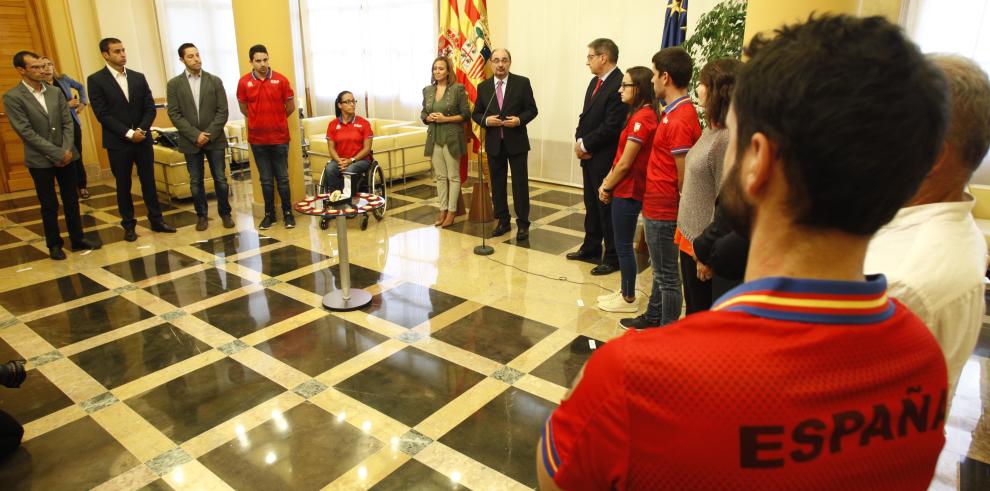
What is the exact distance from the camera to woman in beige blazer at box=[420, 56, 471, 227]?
566cm

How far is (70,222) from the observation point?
5.09 m

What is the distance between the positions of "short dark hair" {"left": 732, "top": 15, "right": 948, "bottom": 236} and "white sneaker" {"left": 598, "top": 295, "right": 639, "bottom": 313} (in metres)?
3.34

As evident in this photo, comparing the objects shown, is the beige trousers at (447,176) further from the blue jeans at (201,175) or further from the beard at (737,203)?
the beard at (737,203)

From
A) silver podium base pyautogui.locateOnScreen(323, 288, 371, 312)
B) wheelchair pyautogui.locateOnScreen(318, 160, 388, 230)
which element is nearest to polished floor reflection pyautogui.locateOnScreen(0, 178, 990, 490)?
silver podium base pyautogui.locateOnScreen(323, 288, 371, 312)

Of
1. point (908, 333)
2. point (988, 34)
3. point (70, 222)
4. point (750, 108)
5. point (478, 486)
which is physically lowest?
point (478, 486)

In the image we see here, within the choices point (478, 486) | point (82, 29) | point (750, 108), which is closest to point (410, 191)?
point (82, 29)

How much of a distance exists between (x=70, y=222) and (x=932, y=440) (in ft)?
19.9

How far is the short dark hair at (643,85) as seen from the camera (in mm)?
3443

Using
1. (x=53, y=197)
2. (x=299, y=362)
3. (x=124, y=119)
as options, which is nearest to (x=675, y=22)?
(x=299, y=362)

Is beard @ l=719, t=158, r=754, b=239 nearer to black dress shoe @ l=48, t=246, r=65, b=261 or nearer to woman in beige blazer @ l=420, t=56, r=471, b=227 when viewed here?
woman in beige blazer @ l=420, t=56, r=471, b=227

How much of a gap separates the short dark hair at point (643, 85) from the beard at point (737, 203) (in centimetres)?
291

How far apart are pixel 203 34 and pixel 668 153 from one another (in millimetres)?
9437

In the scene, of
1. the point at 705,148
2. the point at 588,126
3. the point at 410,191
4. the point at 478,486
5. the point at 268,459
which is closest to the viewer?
the point at 478,486

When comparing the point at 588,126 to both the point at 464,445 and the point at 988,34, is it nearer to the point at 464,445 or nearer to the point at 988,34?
the point at 464,445
